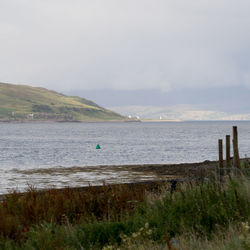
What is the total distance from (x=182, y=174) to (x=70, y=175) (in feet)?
26.4

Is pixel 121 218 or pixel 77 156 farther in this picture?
pixel 77 156

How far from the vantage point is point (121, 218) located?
9906 mm

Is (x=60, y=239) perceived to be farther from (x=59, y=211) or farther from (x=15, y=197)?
(x=15, y=197)

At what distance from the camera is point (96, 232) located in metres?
9.03

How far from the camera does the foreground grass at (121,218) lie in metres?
8.09

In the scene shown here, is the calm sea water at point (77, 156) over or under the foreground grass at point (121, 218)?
under

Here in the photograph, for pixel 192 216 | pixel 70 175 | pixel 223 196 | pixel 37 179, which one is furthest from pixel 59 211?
pixel 70 175

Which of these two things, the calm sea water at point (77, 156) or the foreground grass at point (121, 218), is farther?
the calm sea water at point (77, 156)

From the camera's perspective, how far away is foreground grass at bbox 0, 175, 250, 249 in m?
8.09

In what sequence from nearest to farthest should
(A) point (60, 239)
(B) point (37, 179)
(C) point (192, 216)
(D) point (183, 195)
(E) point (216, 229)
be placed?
(A) point (60, 239) < (E) point (216, 229) < (C) point (192, 216) < (D) point (183, 195) < (B) point (37, 179)

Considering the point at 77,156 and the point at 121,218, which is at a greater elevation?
the point at 121,218

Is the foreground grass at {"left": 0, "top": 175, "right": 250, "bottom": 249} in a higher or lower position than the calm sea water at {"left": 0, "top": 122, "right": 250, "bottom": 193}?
higher

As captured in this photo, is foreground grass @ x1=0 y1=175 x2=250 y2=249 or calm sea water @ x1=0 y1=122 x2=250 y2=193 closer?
foreground grass @ x1=0 y1=175 x2=250 y2=249

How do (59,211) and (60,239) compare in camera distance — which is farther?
(59,211)
